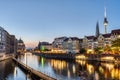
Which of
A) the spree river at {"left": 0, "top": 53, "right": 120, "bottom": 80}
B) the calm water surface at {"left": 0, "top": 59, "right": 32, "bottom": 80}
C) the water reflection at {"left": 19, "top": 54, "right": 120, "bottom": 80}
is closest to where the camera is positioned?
the calm water surface at {"left": 0, "top": 59, "right": 32, "bottom": 80}

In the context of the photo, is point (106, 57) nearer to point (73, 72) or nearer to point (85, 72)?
point (73, 72)

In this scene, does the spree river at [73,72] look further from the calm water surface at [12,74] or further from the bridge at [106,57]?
the bridge at [106,57]

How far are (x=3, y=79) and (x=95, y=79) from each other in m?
27.5

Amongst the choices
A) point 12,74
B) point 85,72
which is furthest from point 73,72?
point 12,74

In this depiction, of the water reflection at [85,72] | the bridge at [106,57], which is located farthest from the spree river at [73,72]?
the bridge at [106,57]

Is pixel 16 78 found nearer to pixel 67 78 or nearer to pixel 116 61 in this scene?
pixel 67 78

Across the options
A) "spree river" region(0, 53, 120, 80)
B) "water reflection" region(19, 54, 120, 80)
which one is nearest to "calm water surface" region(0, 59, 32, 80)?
"spree river" region(0, 53, 120, 80)

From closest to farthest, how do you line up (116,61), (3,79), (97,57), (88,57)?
(3,79) → (116,61) → (97,57) → (88,57)

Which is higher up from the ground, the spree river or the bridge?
the bridge

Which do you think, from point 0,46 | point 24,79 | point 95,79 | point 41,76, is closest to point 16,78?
point 24,79

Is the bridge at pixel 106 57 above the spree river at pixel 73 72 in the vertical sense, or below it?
above

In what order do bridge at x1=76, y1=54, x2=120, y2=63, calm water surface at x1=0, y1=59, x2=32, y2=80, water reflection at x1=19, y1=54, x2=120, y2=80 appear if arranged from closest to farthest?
calm water surface at x1=0, y1=59, x2=32, y2=80 < water reflection at x1=19, y1=54, x2=120, y2=80 < bridge at x1=76, y1=54, x2=120, y2=63

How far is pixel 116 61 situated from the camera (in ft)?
499

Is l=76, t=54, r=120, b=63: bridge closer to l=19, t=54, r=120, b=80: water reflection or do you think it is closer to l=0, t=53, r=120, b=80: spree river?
l=19, t=54, r=120, b=80: water reflection
